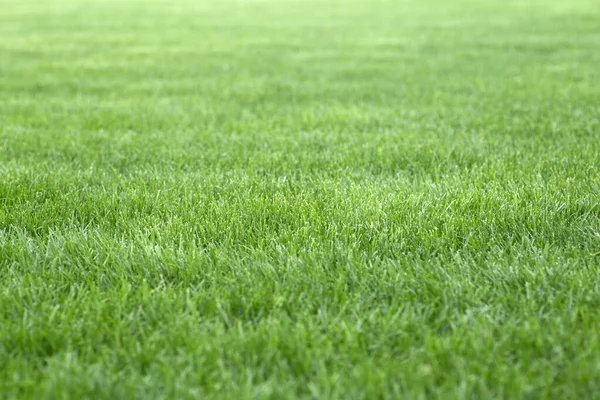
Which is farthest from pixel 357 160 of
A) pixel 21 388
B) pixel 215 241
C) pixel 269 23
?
pixel 269 23

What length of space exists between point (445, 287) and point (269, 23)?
49.2 feet

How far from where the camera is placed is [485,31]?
1304cm

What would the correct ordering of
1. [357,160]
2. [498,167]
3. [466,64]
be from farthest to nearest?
1. [466,64]
2. [357,160]
3. [498,167]

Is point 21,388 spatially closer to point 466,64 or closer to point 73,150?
point 73,150

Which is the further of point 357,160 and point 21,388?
point 357,160

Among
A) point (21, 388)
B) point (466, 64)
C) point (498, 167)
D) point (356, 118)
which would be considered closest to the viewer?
point (21, 388)

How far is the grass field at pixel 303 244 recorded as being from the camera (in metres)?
1.90

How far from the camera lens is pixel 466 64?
862 centimetres

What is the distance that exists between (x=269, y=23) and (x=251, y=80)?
30.3ft

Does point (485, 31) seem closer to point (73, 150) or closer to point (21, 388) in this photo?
point (73, 150)

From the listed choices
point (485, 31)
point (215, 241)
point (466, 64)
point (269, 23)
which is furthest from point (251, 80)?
point (269, 23)

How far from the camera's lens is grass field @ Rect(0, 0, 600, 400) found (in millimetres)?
1900

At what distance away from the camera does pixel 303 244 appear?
275 cm

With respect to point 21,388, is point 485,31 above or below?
above
